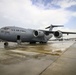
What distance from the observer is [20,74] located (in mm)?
4098

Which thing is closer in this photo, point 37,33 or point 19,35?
→ point 19,35

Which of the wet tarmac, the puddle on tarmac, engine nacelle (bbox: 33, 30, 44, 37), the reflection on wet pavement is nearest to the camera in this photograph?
the wet tarmac

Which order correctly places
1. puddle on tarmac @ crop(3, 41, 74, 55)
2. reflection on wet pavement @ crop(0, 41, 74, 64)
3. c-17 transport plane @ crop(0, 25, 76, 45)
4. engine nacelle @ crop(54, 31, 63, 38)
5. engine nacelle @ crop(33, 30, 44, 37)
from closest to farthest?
reflection on wet pavement @ crop(0, 41, 74, 64)
puddle on tarmac @ crop(3, 41, 74, 55)
c-17 transport plane @ crop(0, 25, 76, 45)
engine nacelle @ crop(33, 30, 44, 37)
engine nacelle @ crop(54, 31, 63, 38)

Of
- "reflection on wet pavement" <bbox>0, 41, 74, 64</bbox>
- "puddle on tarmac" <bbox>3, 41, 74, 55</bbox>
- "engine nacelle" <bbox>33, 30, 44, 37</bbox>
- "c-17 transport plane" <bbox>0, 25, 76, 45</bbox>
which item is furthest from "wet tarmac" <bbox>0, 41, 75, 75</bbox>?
"engine nacelle" <bbox>33, 30, 44, 37</bbox>

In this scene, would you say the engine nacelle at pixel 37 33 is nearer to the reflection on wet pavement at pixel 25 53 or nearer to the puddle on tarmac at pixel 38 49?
the puddle on tarmac at pixel 38 49

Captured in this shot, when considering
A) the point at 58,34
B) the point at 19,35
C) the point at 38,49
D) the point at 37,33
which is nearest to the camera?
the point at 38,49

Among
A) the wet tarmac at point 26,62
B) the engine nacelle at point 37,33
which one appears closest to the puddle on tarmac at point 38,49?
the wet tarmac at point 26,62

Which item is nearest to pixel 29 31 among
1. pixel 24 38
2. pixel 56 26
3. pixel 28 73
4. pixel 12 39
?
pixel 24 38

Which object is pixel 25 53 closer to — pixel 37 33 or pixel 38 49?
pixel 38 49

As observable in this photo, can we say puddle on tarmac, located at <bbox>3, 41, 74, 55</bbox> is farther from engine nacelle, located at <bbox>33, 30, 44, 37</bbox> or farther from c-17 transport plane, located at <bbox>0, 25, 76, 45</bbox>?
engine nacelle, located at <bbox>33, 30, 44, 37</bbox>

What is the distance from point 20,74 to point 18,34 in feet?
50.9

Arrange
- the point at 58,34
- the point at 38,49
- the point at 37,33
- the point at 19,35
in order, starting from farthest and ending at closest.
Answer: the point at 58,34, the point at 37,33, the point at 19,35, the point at 38,49

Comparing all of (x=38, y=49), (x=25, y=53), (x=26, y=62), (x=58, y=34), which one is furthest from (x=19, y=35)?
(x=26, y=62)

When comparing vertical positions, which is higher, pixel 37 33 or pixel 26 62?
pixel 37 33
